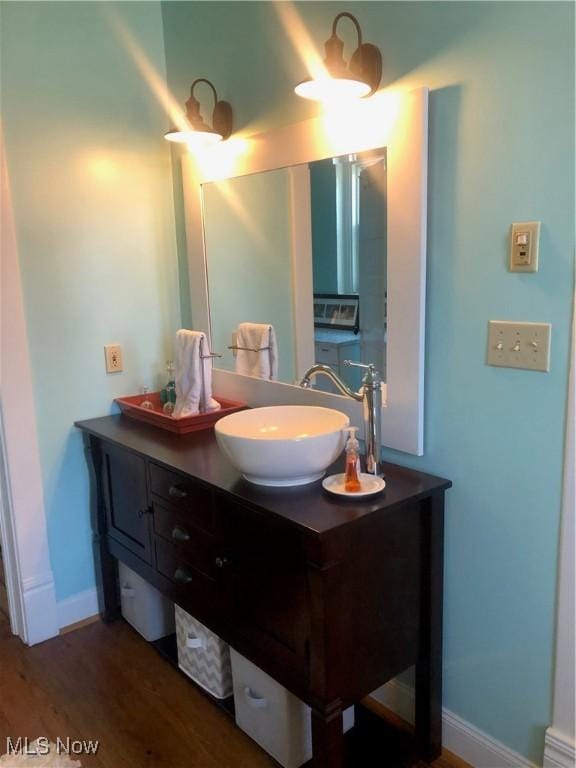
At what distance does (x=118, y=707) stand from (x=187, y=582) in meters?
0.52

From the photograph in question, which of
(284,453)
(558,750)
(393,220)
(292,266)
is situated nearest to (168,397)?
(292,266)

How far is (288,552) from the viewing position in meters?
1.45

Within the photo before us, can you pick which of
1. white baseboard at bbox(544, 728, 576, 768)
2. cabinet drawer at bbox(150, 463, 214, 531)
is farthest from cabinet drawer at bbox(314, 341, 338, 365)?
white baseboard at bbox(544, 728, 576, 768)

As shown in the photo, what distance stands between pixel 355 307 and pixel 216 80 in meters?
1.03

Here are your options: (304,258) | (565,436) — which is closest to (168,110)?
(304,258)

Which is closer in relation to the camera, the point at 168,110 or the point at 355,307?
the point at 355,307

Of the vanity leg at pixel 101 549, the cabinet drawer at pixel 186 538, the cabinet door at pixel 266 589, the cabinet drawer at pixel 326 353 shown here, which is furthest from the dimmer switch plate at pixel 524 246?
the vanity leg at pixel 101 549

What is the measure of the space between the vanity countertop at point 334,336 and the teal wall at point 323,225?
121mm

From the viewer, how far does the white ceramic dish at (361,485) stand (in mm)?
1498

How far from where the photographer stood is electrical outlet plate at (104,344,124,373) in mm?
2371

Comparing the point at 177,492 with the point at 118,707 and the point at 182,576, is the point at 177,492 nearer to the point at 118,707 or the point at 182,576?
the point at 182,576

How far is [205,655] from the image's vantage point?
6.50 feet

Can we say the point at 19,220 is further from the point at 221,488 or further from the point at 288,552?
the point at 288,552

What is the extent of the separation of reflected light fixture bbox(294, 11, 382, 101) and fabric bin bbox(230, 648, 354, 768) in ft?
5.10
